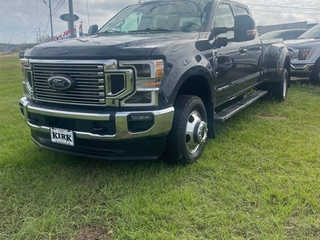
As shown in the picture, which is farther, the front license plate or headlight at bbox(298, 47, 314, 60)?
headlight at bbox(298, 47, 314, 60)

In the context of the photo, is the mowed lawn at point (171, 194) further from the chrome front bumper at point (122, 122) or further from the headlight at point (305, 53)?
the headlight at point (305, 53)

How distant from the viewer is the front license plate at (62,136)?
2.87 meters

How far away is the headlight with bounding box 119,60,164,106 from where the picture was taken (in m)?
2.61

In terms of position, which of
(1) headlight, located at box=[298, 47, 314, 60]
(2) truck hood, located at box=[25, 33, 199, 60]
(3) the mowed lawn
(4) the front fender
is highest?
(2) truck hood, located at box=[25, 33, 199, 60]

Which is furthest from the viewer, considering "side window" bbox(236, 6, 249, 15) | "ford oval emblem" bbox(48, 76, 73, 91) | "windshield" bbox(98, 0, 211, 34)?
"side window" bbox(236, 6, 249, 15)

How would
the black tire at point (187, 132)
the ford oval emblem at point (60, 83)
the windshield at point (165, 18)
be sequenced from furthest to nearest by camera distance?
the windshield at point (165, 18) → the black tire at point (187, 132) → the ford oval emblem at point (60, 83)

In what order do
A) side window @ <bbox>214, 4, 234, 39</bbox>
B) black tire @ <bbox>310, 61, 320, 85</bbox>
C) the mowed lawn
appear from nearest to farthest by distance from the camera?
the mowed lawn, side window @ <bbox>214, 4, 234, 39</bbox>, black tire @ <bbox>310, 61, 320, 85</bbox>

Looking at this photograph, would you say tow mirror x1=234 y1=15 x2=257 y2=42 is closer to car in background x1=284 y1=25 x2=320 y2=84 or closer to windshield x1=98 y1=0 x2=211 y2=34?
windshield x1=98 y1=0 x2=211 y2=34

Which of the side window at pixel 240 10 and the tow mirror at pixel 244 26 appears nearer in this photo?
the tow mirror at pixel 244 26

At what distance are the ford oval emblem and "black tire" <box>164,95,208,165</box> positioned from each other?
105cm

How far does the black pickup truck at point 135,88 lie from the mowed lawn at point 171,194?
0.95 feet

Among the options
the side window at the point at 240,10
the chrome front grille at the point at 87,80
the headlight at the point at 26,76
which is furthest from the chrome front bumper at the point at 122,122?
the side window at the point at 240,10

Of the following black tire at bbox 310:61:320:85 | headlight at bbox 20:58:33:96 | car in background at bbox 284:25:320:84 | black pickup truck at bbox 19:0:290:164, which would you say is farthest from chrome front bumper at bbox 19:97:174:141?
black tire at bbox 310:61:320:85

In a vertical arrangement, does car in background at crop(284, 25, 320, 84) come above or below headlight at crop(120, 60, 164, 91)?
below
